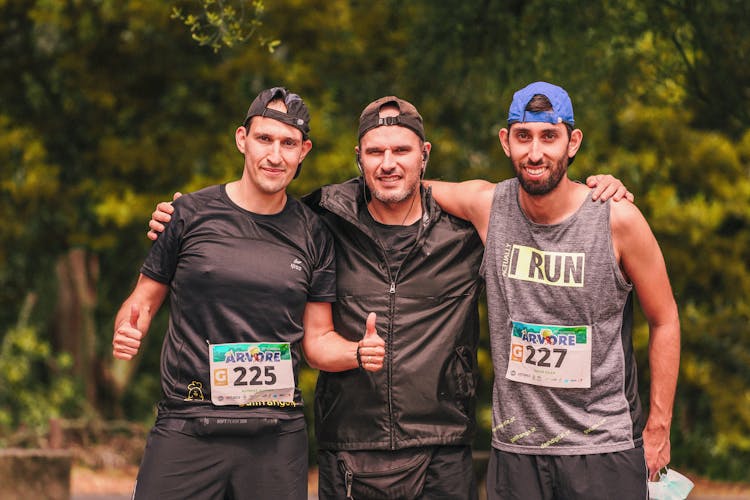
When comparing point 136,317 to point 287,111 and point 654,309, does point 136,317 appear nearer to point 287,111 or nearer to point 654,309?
point 287,111

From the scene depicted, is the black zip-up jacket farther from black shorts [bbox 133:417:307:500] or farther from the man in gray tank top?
black shorts [bbox 133:417:307:500]

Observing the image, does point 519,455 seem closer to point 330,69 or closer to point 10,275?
point 330,69

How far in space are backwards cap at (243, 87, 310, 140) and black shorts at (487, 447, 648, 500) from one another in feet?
5.34

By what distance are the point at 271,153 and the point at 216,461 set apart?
A: 127 cm

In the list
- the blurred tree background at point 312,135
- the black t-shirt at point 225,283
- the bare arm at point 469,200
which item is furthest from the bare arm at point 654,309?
the blurred tree background at point 312,135

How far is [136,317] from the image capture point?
15.1 feet

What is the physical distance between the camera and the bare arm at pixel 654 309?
461 centimetres

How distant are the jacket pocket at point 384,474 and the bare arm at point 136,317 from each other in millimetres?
1008

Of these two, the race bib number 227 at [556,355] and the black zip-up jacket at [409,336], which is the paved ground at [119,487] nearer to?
the black zip-up jacket at [409,336]

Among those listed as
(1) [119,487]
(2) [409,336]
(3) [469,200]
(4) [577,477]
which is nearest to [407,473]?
(2) [409,336]

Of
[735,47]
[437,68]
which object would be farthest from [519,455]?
[437,68]

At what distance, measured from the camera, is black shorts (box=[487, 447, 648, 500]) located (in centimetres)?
454

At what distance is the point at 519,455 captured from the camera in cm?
463

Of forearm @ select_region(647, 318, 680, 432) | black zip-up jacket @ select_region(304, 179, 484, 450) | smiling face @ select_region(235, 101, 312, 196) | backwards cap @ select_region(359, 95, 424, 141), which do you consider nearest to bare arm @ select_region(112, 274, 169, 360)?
smiling face @ select_region(235, 101, 312, 196)
